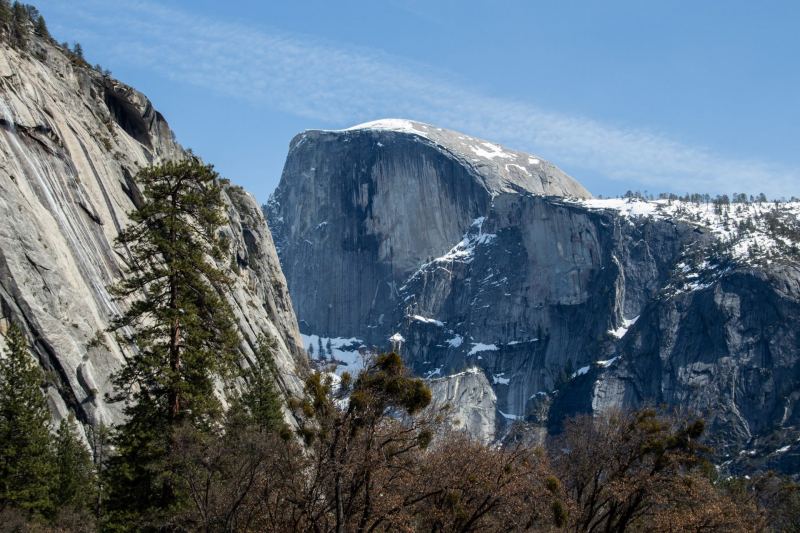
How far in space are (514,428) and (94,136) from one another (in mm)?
58248

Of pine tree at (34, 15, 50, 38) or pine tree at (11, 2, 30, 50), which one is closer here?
pine tree at (11, 2, 30, 50)

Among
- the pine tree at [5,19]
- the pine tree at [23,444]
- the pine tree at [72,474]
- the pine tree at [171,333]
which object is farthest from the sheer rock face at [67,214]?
the pine tree at [171,333]

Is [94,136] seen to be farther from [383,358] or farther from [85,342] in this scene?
[383,358]

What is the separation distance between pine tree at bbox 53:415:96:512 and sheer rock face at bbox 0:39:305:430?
5.72 meters

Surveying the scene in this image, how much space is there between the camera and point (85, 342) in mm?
61094

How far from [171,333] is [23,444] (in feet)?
45.3

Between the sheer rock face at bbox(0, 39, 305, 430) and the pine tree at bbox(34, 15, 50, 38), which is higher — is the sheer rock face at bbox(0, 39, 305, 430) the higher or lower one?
the lower one

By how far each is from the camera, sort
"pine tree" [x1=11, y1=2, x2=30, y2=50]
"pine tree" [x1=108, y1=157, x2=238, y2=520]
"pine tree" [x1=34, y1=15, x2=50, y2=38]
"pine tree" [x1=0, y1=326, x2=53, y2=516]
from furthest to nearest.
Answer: "pine tree" [x1=34, y1=15, x2=50, y2=38], "pine tree" [x1=11, y1=2, x2=30, y2=50], "pine tree" [x1=0, y1=326, x2=53, y2=516], "pine tree" [x1=108, y1=157, x2=238, y2=520]

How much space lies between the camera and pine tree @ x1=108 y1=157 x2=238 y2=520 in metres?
35.0

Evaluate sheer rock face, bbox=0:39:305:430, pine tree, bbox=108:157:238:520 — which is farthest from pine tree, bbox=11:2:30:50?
pine tree, bbox=108:157:238:520

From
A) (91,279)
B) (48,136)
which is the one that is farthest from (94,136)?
(91,279)

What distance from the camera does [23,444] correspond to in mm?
44531

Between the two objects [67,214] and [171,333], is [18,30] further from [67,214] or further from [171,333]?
[171,333]

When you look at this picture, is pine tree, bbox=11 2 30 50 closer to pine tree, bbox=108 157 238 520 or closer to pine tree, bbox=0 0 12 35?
pine tree, bbox=0 0 12 35
